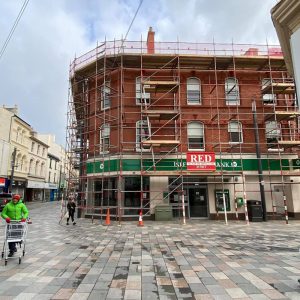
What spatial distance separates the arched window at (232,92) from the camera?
20188 millimetres

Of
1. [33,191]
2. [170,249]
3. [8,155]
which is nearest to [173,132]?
[170,249]

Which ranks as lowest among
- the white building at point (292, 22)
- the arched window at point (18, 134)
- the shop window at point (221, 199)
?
the shop window at point (221, 199)

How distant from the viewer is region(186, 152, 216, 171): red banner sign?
17750mm

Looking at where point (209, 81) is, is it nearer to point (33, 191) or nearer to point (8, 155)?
point (8, 155)

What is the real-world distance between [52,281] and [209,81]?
17310mm

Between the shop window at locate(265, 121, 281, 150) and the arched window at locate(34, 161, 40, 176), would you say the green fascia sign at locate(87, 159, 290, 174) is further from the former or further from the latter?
the arched window at locate(34, 161, 40, 176)

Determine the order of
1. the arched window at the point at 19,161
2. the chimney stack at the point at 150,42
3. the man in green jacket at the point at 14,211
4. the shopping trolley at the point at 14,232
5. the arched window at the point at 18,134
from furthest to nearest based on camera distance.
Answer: the arched window at the point at 19,161
the arched window at the point at 18,134
the chimney stack at the point at 150,42
the man in green jacket at the point at 14,211
the shopping trolley at the point at 14,232

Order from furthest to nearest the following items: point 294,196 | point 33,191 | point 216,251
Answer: point 33,191 < point 294,196 < point 216,251

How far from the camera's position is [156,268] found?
7.15m

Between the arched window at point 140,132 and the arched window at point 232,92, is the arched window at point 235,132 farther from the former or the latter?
the arched window at point 140,132

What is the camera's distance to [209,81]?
800 inches

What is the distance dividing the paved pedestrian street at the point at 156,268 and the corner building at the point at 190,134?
687 centimetres

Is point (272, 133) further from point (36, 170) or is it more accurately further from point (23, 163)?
point (36, 170)

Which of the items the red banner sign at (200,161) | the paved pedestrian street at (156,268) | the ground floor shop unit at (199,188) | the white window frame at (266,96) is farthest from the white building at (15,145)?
the paved pedestrian street at (156,268)
